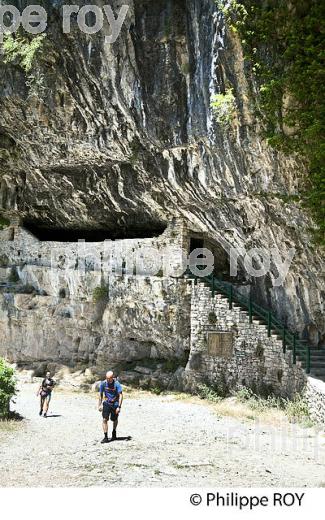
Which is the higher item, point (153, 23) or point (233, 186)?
point (153, 23)

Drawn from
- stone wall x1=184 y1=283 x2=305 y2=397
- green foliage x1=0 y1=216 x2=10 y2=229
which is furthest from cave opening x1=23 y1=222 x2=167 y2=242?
stone wall x1=184 y1=283 x2=305 y2=397

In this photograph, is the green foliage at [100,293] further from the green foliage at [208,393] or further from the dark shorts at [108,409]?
the dark shorts at [108,409]

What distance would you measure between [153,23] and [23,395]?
12526mm

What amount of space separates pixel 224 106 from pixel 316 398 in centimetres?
741

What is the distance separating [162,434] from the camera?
1208 cm

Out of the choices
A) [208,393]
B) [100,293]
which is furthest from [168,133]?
[208,393]

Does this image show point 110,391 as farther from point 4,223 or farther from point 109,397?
point 4,223

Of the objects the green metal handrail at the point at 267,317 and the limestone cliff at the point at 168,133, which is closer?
the limestone cliff at the point at 168,133

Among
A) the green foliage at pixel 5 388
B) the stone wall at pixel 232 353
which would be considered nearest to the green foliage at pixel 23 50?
the stone wall at pixel 232 353

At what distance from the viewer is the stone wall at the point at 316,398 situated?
12.0 meters

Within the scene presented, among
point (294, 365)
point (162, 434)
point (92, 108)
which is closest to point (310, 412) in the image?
point (294, 365)

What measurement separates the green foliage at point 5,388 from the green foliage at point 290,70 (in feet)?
28.6

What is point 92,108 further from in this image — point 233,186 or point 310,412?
point 310,412

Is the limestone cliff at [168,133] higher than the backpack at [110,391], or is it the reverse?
the limestone cliff at [168,133]
